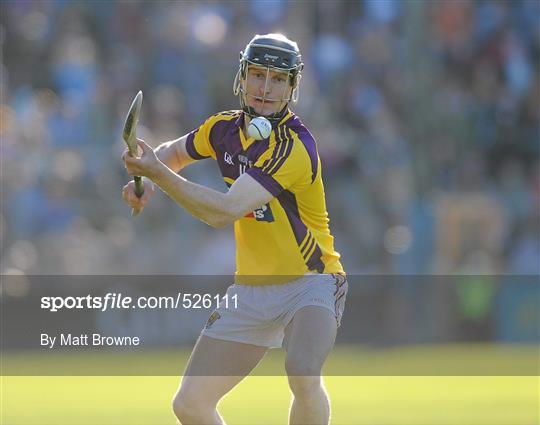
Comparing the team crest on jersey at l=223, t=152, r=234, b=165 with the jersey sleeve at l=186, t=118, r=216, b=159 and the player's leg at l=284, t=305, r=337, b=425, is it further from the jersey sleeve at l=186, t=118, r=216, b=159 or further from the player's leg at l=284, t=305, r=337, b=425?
the player's leg at l=284, t=305, r=337, b=425

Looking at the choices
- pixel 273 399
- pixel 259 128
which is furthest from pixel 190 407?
pixel 273 399

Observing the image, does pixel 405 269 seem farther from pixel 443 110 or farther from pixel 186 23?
pixel 186 23

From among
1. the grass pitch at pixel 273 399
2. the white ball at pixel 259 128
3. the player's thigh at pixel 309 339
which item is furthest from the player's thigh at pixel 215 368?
the grass pitch at pixel 273 399

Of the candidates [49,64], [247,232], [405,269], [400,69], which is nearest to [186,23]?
[49,64]

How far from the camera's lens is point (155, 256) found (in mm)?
12859

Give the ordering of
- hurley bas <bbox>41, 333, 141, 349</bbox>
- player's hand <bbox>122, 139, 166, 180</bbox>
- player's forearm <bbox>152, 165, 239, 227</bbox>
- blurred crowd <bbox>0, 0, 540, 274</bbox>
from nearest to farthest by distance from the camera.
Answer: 1. player's hand <bbox>122, 139, 166, 180</bbox>
2. player's forearm <bbox>152, 165, 239, 227</bbox>
3. hurley bas <bbox>41, 333, 141, 349</bbox>
4. blurred crowd <bbox>0, 0, 540, 274</bbox>

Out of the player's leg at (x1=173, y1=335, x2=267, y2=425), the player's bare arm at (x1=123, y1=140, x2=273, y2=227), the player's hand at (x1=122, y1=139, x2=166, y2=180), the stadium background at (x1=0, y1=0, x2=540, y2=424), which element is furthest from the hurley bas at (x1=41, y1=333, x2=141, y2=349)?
the player's hand at (x1=122, y1=139, x2=166, y2=180)

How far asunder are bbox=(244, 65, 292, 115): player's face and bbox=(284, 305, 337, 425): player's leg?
1.03 metres

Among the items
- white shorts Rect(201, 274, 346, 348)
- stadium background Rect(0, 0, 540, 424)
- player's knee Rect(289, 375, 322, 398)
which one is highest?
stadium background Rect(0, 0, 540, 424)

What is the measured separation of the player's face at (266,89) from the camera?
611cm

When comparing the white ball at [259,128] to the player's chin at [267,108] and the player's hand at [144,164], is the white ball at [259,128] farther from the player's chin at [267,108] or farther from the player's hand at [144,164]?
the player's hand at [144,164]

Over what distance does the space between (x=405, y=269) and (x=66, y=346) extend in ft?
12.1

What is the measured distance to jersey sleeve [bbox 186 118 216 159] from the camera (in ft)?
21.4

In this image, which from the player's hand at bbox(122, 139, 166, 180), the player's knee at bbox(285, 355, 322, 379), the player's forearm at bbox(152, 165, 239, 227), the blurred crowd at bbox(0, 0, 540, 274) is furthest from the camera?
the blurred crowd at bbox(0, 0, 540, 274)
